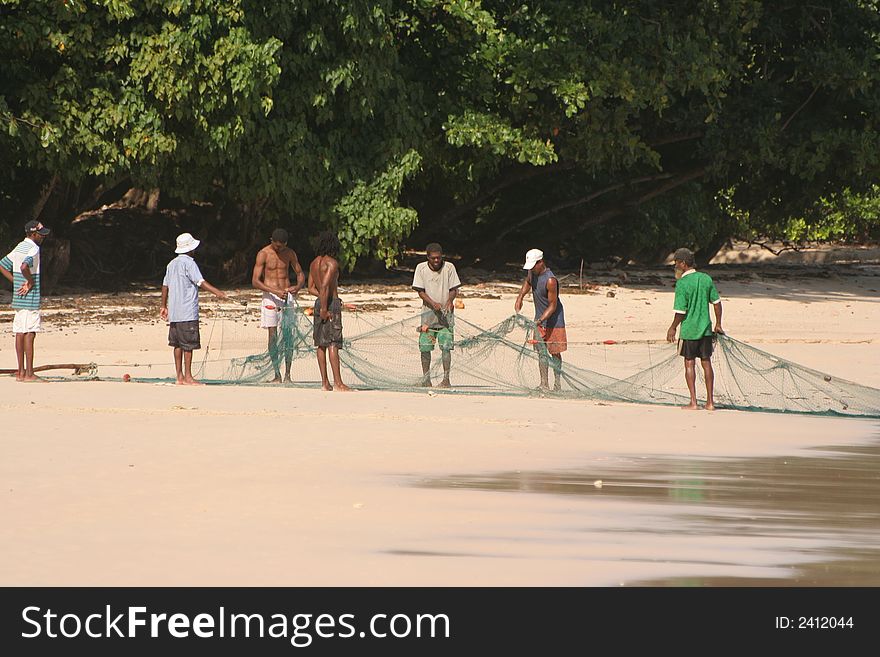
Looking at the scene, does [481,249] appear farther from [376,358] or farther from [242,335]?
[376,358]

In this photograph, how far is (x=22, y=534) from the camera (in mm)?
7531

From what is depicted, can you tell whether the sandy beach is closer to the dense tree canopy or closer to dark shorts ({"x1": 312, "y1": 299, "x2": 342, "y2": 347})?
dark shorts ({"x1": 312, "y1": 299, "x2": 342, "y2": 347})

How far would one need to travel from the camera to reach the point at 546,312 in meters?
13.9

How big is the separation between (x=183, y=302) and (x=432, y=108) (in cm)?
1244

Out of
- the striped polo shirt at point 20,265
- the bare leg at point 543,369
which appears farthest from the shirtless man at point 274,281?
the bare leg at point 543,369

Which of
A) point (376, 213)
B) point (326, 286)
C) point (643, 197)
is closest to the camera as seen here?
point (326, 286)

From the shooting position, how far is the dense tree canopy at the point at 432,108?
71.7ft

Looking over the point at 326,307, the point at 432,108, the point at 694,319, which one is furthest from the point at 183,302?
the point at 432,108

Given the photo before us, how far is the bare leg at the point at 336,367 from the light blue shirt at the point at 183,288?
1.30 metres

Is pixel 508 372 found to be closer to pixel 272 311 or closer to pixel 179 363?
pixel 272 311

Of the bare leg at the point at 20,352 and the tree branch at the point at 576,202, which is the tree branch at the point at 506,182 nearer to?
the tree branch at the point at 576,202

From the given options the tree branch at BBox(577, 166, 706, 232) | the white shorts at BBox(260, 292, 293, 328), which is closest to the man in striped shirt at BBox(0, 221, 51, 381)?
the white shorts at BBox(260, 292, 293, 328)

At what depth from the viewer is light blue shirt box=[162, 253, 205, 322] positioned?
1391 centimetres
